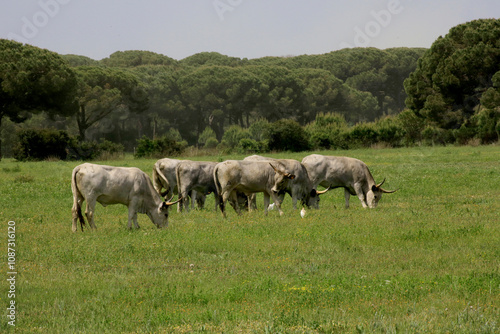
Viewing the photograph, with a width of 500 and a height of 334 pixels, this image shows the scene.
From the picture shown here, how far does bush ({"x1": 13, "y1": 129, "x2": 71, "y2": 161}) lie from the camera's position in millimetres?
46531

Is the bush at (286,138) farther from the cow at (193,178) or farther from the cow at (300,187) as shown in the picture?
the cow at (300,187)

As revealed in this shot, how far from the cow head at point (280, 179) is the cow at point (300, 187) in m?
0.63

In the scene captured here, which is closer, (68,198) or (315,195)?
(315,195)

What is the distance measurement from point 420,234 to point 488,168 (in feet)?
62.1

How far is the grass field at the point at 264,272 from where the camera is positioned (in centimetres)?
832

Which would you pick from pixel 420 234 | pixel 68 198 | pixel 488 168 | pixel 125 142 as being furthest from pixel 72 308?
pixel 125 142

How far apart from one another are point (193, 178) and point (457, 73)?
4135cm

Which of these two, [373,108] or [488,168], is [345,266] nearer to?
[488,168]

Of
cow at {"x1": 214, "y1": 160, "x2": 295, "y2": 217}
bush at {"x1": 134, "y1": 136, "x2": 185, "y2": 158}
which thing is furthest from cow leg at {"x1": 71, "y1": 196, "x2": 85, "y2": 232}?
bush at {"x1": 134, "y1": 136, "x2": 185, "y2": 158}

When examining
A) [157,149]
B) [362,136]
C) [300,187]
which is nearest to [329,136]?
[362,136]

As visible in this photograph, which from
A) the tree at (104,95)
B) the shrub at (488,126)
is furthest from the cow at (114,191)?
the tree at (104,95)

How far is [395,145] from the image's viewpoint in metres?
58.0

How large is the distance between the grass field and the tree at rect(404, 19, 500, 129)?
38.3 meters

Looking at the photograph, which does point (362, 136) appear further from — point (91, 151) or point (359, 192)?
point (359, 192)
